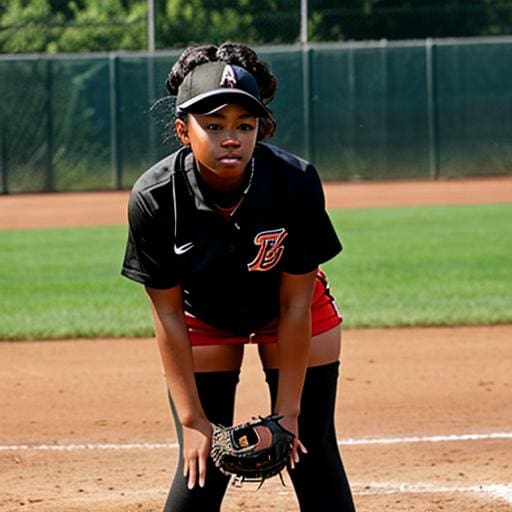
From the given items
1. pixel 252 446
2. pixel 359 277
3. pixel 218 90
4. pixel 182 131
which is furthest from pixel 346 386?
pixel 359 277

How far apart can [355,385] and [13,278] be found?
5856mm

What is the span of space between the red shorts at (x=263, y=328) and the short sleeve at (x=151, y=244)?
0.27m

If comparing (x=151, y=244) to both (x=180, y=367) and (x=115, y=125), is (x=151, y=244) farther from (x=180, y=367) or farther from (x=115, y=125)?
(x=115, y=125)

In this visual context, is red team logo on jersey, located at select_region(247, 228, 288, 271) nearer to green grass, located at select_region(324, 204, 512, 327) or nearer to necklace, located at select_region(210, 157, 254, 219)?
necklace, located at select_region(210, 157, 254, 219)

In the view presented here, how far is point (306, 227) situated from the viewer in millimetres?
3672

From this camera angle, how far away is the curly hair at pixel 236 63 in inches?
142

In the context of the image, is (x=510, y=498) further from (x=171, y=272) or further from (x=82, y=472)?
(x=171, y=272)

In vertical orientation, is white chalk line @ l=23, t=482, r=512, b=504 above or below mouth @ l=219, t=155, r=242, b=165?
below

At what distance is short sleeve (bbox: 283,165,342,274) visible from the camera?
365cm

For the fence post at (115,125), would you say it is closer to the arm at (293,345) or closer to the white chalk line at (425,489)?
the white chalk line at (425,489)

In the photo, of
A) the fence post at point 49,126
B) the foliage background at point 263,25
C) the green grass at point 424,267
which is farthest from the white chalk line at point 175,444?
the foliage background at point 263,25

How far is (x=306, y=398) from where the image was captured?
388cm

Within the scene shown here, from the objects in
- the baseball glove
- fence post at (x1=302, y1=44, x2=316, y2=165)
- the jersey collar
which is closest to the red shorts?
the baseball glove

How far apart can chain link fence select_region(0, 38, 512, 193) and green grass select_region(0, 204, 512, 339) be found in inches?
248
